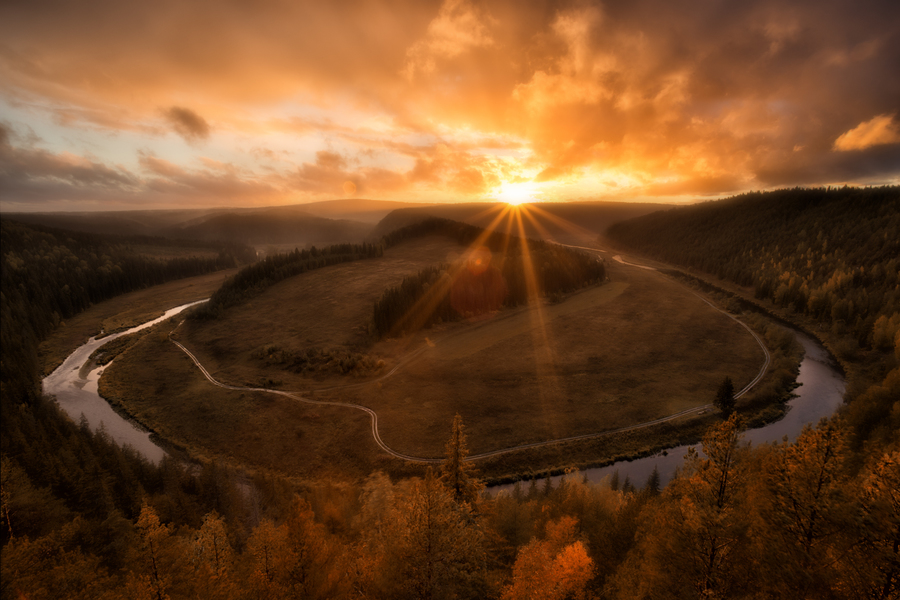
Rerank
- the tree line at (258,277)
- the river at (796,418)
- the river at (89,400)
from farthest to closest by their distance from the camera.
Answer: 1. the tree line at (258,277)
2. the river at (89,400)
3. the river at (796,418)

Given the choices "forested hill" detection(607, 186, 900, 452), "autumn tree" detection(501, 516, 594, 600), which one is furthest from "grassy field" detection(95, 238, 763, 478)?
"autumn tree" detection(501, 516, 594, 600)

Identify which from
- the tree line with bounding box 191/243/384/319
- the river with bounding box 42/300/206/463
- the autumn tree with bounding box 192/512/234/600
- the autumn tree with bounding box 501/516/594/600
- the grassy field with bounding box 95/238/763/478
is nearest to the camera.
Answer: the autumn tree with bounding box 192/512/234/600

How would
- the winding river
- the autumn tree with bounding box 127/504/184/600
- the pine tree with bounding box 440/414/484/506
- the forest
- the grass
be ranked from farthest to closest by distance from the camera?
the grass
the winding river
the pine tree with bounding box 440/414/484/506
the autumn tree with bounding box 127/504/184/600
the forest

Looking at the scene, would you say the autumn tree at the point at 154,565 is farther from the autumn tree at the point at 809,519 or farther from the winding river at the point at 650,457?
the winding river at the point at 650,457

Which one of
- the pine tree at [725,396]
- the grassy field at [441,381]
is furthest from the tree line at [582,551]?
the pine tree at [725,396]

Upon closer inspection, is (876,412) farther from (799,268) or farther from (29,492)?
(799,268)

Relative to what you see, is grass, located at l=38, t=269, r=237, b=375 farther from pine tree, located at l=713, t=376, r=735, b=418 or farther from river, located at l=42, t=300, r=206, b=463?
pine tree, located at l=713, t=376, r=735, b=418

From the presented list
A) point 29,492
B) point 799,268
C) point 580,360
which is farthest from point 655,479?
point 799,268
